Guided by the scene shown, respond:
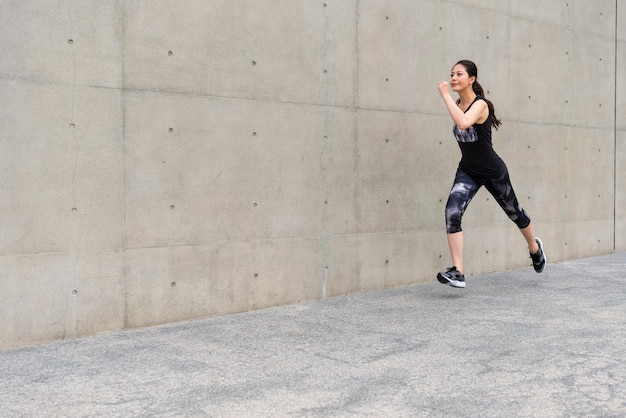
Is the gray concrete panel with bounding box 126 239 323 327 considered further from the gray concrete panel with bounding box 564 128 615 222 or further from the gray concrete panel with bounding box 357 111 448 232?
the gray concrete panel with bounding box 564 128 615 222

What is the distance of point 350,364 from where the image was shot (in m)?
3.92

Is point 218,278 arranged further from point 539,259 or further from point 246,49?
point 539,259

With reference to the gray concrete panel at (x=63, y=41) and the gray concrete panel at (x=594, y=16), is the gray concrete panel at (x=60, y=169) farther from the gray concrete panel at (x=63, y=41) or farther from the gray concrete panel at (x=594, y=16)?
the gray concrete panel at (x=594, y=16)

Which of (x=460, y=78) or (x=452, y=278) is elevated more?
(x=460, y=78)

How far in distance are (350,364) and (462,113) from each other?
8.41ft

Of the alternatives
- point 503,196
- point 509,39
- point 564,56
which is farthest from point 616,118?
point 503,196

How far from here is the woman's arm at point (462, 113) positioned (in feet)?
18.4

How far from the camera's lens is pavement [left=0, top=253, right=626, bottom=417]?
323 cm

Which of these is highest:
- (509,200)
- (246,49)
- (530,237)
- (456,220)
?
(246,49)

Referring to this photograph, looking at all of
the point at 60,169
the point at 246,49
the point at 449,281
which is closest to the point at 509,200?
the point at 449,281

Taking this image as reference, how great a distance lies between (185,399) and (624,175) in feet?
23.5

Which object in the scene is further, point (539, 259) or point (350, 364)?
point (539, 259)

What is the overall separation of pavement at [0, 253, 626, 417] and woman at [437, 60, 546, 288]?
505mm

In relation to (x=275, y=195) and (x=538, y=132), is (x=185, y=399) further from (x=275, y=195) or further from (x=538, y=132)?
(x=538, y=132)
